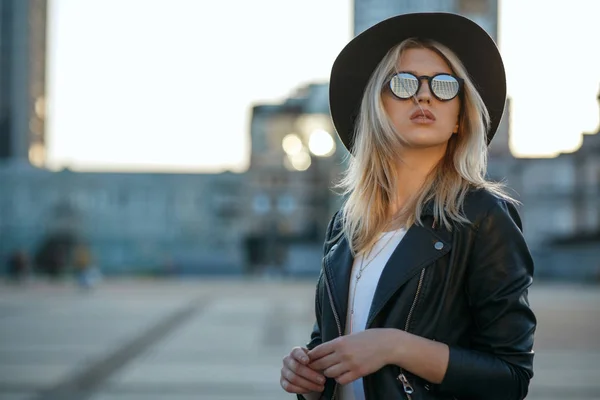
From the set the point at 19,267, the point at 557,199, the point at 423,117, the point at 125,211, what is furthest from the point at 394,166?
the point at 125,211

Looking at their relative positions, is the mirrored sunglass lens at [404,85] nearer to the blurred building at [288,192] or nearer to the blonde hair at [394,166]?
the blonde hair at [394,166]

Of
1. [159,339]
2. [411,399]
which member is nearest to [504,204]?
[411,399]

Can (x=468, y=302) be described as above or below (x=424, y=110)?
below

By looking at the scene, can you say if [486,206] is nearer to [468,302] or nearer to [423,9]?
[468,302]

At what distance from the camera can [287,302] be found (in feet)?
77.0

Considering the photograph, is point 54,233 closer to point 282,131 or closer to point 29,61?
point 282,131

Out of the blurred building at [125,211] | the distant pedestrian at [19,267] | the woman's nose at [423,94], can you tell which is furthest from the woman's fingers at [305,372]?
the blurred building at [125,211]

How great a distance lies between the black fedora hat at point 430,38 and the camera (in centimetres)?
201

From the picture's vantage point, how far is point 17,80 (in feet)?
333

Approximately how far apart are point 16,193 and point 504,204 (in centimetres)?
6680

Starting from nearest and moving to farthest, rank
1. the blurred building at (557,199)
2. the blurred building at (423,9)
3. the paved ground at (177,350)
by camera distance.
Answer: the blurred building at (423,9)
the paved ground at (177,350)
the blurred building at (557,199)

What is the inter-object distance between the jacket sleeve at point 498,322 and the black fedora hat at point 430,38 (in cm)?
48

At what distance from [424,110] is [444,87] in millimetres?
79

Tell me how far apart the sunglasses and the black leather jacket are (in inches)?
Result: 11.1
